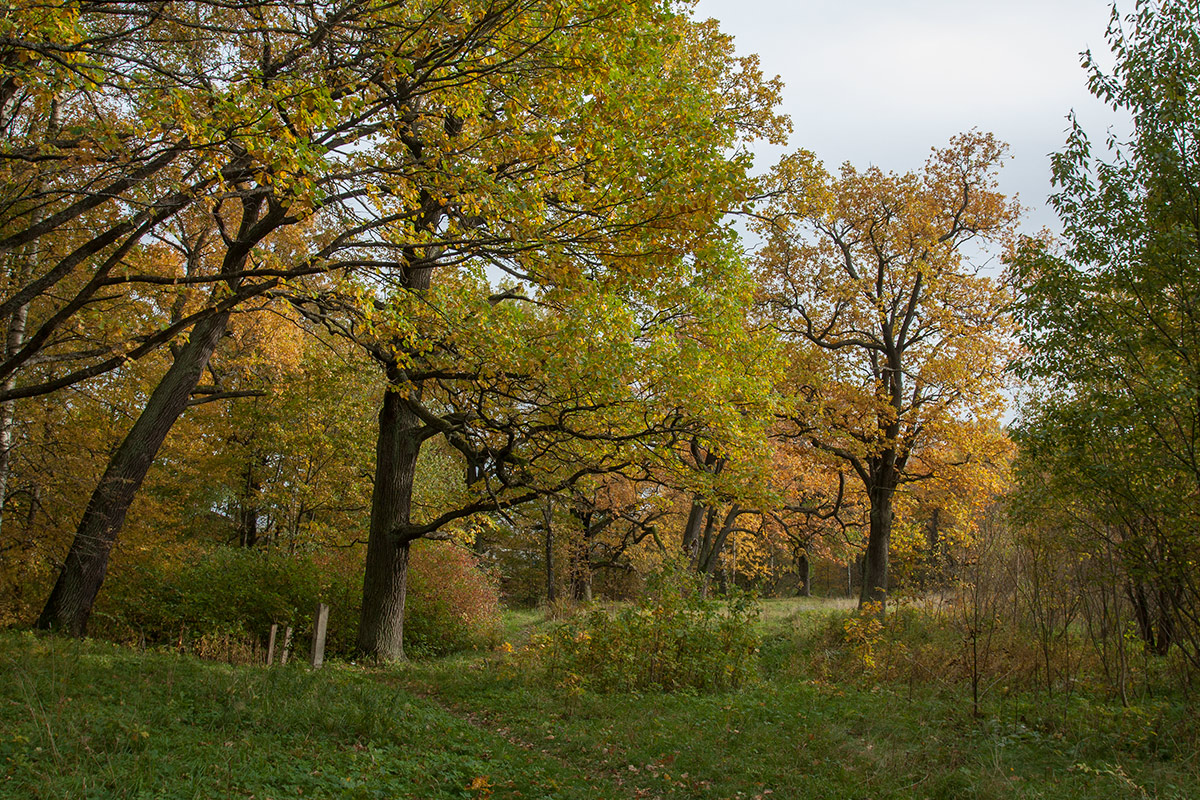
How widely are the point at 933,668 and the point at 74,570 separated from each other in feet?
38.3

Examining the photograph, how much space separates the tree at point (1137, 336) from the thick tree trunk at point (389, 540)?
8.67 meters

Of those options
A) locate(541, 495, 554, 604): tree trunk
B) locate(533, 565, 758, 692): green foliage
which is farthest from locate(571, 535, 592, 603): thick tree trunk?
locate(533, 565, 758, 692): green foliage

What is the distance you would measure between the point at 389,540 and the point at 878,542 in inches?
454

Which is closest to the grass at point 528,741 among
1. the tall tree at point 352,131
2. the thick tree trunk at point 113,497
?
the thick tree trunk at point 113,497

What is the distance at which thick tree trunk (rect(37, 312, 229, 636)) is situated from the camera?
9416mm

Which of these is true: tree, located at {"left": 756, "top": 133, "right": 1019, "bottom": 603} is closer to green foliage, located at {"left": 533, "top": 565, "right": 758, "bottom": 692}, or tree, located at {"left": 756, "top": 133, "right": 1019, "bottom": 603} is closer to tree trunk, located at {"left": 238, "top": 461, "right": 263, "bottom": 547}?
green foliage, located at {"left": 533, "top": 565, "right": 758, "bottom": 692}

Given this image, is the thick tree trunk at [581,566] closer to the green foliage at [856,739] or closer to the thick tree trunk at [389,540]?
the thick tree trunk at [389,540]

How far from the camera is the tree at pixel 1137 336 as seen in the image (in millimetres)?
6309

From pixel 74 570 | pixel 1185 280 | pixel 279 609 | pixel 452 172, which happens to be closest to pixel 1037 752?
pixel 1185 280

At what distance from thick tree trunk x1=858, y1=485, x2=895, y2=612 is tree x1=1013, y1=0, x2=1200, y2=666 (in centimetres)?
901

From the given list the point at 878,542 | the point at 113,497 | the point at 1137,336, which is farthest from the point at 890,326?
the point at 113,497

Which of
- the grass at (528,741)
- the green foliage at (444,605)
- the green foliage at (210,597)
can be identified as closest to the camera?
the grass at (528,741)

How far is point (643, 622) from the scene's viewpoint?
9891 mm

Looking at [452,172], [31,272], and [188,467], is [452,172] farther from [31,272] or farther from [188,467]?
[188,467]
